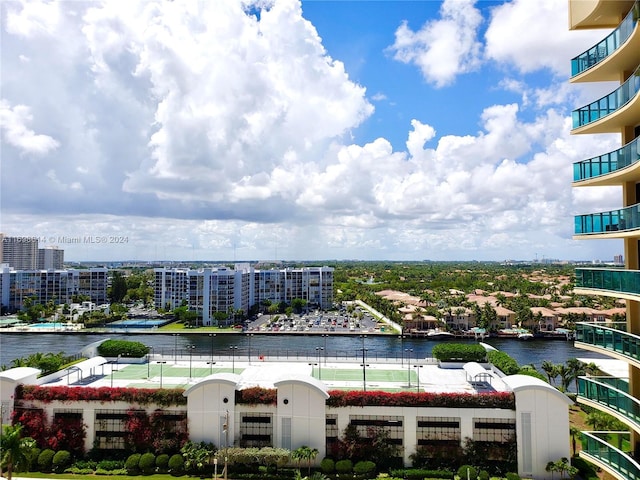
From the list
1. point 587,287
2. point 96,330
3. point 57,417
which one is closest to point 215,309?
point 96,330

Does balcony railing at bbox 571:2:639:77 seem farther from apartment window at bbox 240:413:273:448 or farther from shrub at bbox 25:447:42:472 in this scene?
shrub at bbox 25:447:42:472

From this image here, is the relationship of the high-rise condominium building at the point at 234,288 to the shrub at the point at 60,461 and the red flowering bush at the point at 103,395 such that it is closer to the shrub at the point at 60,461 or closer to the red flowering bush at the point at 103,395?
the red flowering bush at the point at 103,395

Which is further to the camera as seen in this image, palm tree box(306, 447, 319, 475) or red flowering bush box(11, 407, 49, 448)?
red flowering bush box(11, 407, 49, 448)

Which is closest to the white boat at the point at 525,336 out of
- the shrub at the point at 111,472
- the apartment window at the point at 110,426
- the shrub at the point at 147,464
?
the shrub at the point at 147,464

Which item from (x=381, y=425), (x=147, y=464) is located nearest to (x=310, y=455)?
(x=381, y=425)

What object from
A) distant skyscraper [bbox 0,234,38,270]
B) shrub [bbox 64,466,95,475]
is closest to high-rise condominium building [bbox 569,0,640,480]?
shrub [bbox 64,466,95,475]

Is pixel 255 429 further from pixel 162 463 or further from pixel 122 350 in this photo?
pixel 122 350
